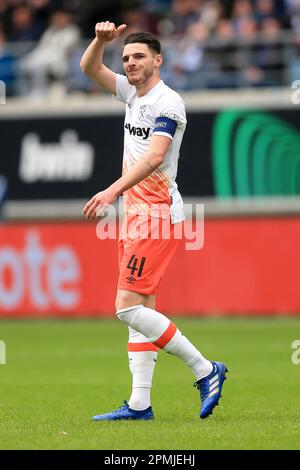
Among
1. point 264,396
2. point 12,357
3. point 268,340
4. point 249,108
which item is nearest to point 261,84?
point 249,108

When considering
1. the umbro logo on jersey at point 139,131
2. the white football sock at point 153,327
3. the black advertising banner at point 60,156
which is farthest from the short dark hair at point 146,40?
the black advertising banner at point 60,156

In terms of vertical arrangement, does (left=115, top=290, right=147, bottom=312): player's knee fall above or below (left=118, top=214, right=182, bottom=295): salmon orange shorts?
below

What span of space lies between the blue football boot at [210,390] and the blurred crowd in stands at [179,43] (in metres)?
12.9

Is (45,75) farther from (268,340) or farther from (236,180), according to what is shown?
(268,340)

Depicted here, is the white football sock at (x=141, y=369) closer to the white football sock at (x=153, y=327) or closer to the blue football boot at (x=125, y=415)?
the blue football boot at (x=125, y=415)

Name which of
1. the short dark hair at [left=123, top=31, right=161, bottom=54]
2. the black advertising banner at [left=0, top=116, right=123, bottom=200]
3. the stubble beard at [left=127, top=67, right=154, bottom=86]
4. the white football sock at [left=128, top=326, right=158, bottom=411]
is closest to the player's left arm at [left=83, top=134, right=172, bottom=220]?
the stubble beard at [left=127, top=67, right=154, bottom=86]

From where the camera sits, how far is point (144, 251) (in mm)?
8500

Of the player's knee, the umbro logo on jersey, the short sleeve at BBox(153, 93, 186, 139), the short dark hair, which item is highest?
the short dark hair

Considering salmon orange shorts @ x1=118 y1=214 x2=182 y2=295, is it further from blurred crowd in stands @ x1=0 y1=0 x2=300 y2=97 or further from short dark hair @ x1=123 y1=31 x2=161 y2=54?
blurred crowd in stands @ x1=0 y1=0 x2=300 y2=97

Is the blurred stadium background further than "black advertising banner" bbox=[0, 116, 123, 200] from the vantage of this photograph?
No

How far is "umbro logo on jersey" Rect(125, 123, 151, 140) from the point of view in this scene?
28.5ft

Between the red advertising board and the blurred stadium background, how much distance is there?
0.08 ft

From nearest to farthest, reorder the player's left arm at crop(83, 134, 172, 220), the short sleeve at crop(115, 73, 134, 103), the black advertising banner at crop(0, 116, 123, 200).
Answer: the player's left arm at crop(83, 134, 172, 220)
the short sleeve at crop(115, 73, 134, 103)
the black advertising banner at crop(0, 116, 123, 200)

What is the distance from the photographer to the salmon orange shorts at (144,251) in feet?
27.7
